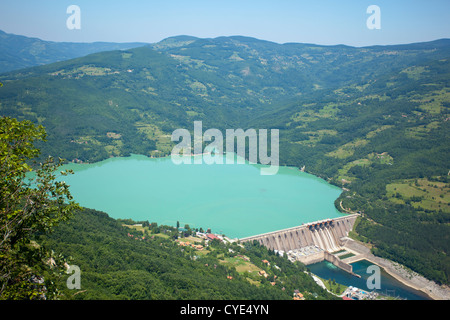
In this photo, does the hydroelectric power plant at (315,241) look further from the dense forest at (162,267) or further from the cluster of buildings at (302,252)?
the dense forest at (162,267)

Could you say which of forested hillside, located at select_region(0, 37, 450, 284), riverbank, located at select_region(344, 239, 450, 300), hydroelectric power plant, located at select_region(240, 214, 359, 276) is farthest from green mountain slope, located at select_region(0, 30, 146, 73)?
riverbank, located at select_region(344, 239, 450, 300)

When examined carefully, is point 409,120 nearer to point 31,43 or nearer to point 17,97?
point 17,97

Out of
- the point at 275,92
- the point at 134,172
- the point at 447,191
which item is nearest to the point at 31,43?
the point at 275,92

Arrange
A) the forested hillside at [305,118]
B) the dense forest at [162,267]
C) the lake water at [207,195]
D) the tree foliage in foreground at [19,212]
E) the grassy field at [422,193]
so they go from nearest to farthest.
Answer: the tree foliage in foreground at [19,212], the dense forest at [162,267], the lake water at [207,195], the forested hillside at [305,118], the grassy field at [422,193]

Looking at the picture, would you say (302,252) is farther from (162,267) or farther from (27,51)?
(27,51)

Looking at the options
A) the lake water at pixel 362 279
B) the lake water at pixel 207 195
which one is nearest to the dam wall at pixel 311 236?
the lake water at pixel 207 195

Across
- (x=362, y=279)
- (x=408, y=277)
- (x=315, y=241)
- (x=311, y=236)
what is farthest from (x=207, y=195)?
(x=408, y=277)
